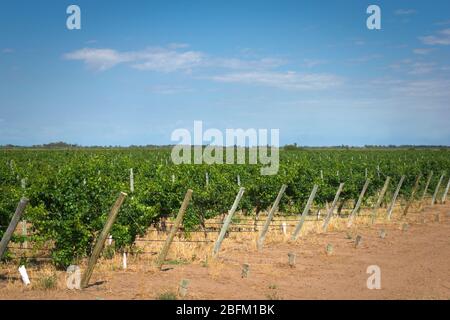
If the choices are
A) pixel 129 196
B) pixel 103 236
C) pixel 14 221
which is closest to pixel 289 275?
pixel 103 236

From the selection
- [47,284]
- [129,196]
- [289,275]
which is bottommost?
[289,275]

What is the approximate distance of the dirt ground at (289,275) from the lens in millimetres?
8211

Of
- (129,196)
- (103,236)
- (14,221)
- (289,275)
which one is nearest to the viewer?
(14,221)

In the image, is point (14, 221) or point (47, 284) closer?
point (14, 221)

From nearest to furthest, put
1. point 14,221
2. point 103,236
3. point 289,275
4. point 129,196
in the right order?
point 14,221 < point 103,236 < point 289,275 < point 129,196

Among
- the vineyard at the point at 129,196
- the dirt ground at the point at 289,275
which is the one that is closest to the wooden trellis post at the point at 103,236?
the dirt ground at the point at 289,275

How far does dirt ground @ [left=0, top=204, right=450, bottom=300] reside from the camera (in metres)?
8.21

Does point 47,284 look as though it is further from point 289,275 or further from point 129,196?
point 289,275

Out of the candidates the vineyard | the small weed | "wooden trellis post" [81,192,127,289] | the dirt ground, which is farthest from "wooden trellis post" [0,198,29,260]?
the vineyard

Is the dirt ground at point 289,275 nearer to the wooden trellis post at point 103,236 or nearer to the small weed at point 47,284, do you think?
the small weed at point 47,284

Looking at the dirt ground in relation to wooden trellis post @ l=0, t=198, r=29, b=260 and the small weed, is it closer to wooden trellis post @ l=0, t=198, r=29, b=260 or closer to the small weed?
the small weed

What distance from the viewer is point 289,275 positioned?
9.93 m
